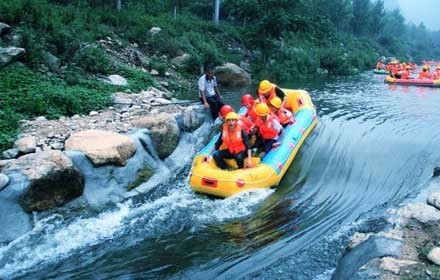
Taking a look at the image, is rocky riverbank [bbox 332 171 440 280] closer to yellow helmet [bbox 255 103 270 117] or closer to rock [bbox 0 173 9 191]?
yellow helmet [bbox 255 103 270 117]

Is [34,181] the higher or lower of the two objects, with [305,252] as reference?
higher

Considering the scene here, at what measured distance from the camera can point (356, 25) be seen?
189ft

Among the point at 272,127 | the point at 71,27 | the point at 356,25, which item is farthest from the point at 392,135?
the point at 356,25

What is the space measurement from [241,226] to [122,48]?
35.7 feet

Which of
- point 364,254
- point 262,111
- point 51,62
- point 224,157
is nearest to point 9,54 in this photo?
point 51,62

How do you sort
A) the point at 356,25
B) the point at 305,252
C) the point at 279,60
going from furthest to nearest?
the point at 356,25 < the point at 279,60 < the point at 305,252

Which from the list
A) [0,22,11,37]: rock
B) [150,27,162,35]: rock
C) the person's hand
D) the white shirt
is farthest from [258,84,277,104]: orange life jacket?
[150,27,162,35]: rock

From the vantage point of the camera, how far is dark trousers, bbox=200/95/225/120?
9.62m

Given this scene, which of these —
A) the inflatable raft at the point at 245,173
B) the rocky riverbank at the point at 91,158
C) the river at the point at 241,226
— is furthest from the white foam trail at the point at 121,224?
the rocky riverbank at the point at 91,158

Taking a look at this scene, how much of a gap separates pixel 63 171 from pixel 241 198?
2.67m

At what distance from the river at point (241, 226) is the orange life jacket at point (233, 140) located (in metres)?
0.87

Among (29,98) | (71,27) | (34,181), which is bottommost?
(34,181)

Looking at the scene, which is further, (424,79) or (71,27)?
(424,79)

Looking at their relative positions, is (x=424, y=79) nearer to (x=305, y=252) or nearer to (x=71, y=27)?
(x=71, y=27)
